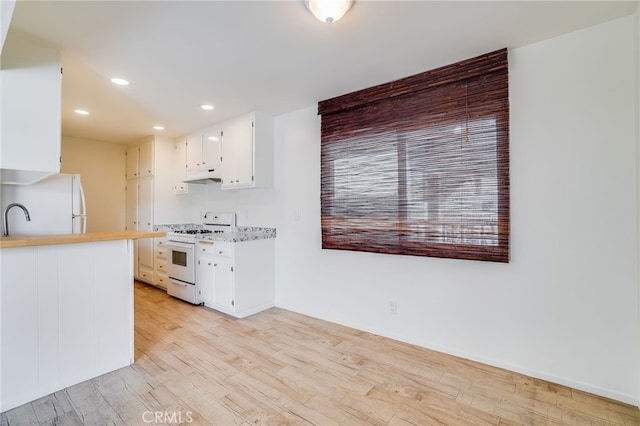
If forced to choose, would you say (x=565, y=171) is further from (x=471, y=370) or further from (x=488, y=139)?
(x=471, y=370)

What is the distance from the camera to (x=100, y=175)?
5004 millimetres

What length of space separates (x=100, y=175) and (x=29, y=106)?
11.6 feet

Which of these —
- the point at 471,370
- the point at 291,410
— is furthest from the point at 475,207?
the point at 291,410

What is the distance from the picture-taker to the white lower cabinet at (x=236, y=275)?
3344 millimetres

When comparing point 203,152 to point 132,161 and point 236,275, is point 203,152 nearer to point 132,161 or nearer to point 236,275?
point 132,161

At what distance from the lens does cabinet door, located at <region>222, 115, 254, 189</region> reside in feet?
11.8

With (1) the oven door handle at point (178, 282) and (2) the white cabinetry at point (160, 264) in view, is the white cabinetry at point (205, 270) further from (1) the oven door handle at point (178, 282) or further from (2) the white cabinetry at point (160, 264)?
(2) the white cabinetry at point (160, 264)

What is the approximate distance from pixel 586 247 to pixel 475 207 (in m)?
0.72

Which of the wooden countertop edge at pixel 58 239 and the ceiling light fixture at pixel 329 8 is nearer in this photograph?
the ceiling light fixture at pixel 329 8

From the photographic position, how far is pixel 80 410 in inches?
69.8

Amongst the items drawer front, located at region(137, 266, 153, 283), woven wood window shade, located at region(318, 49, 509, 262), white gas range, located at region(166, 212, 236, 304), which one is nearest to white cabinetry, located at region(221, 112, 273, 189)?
white gas range, located at region(166, 212, 236, 304)

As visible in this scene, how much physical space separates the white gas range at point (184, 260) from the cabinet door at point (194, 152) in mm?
839

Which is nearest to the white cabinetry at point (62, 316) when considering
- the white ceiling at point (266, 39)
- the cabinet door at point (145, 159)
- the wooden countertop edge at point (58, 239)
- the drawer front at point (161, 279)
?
the wooden countertop edge at point (58, 239)

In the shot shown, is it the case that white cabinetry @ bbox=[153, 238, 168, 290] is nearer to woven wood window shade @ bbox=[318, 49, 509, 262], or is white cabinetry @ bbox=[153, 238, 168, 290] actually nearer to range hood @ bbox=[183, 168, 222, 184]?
range hood @ bbox=[183, 168, 222, 184]
